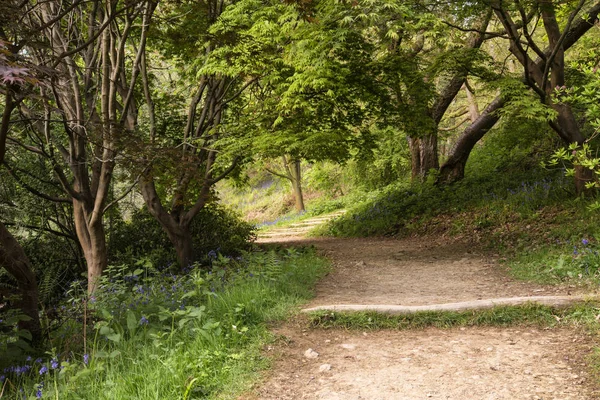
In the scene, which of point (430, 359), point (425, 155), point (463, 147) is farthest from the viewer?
point (425, 155)

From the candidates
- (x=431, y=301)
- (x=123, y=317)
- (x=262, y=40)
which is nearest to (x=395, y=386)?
(x=431, y=301)

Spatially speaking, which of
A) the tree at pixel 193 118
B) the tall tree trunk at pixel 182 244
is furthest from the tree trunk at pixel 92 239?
the tall tree trunk at pixel 182 244

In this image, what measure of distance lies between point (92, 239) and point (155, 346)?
3947mm

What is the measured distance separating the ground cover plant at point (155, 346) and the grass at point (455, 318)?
0.52 m

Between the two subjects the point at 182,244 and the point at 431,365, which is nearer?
the point at 431,365

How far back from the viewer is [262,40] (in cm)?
747

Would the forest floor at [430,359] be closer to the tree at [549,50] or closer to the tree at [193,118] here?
the tree at [193,118]

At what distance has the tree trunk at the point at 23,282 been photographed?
13.3ft

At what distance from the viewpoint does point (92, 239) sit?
23.1ft

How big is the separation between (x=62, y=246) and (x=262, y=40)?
19.3 feet

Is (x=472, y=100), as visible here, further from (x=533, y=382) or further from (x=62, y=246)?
(x=533, y=382)

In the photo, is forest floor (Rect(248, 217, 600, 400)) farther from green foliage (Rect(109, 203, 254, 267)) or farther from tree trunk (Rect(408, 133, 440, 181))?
tree trunk (Rect(408, 133, 440, 181))

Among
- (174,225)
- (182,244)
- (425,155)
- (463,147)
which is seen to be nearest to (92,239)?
(174,225)

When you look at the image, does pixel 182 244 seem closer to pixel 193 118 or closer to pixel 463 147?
pixel 193 118
